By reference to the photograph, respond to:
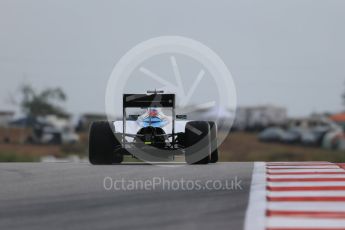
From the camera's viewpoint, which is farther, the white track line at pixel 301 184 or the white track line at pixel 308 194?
the white track line at pixel 301 184

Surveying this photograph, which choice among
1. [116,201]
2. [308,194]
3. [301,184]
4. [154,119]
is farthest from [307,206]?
[154,119]

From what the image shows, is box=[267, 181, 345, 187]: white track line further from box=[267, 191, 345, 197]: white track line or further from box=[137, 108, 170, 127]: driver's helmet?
box=[137, 108, 170, 127]: driver's helmet

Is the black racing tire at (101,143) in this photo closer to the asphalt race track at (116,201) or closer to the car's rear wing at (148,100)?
the asphalt race track at (116,201)

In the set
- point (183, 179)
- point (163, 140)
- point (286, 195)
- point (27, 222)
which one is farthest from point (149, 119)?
point (27, 222)

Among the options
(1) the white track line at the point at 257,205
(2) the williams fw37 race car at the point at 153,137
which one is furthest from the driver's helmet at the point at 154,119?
(1) the white track line at the point at 257,205

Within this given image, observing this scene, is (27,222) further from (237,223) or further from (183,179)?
(183,179)

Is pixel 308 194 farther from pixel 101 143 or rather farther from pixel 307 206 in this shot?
pixel 101 143

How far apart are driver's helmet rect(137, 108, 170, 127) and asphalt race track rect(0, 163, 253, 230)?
1.20 metres

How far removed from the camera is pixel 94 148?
1906 centimetres

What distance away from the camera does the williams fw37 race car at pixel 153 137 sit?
59.5 feet

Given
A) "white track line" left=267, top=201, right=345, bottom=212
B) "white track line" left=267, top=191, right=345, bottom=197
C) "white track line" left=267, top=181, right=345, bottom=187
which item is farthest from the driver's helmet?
"white track line" left=267, top=201, right=345, bottom=212

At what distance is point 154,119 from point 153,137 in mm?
420

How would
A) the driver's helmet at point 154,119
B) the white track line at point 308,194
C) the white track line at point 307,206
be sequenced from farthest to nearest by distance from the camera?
the driver's helmet at point 154,119
the white track line at point 308,194
the white track line at point 307,206

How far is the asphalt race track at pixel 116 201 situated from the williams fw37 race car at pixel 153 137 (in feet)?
2.93
